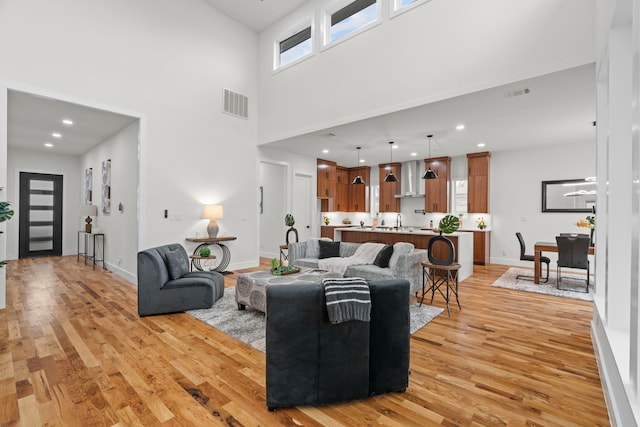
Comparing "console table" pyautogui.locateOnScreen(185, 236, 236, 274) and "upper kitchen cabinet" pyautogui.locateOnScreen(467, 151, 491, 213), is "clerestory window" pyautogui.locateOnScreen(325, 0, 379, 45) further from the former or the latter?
"upper kitchen cabinet" pyautogui.locateOnScreen(467, 151, 491, 213)

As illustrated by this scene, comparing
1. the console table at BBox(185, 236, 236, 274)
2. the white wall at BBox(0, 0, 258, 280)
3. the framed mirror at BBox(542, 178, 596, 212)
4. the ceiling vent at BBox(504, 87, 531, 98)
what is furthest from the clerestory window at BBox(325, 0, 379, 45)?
the framed mirror at BBox(542, 178, 596, 212)

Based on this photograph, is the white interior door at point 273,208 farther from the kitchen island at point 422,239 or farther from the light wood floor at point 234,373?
the light wood floor at point 234,373

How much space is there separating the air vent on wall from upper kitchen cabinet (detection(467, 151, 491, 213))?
5.69 meters

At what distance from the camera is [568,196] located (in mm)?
6457

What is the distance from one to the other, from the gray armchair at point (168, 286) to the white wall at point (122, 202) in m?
1.84

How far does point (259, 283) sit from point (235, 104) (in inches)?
177

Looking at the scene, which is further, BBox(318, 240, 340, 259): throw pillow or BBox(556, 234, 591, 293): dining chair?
BBox(318, 240, 340, 259): throw pillow

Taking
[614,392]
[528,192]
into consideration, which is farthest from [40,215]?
[528,192]

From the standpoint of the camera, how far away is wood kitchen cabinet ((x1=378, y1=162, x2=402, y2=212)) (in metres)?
9.40

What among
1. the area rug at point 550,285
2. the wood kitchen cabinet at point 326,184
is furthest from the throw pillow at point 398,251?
the wood kitchen cabinet at point 326,184

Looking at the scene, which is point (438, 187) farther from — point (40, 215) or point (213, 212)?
point (40, 215)

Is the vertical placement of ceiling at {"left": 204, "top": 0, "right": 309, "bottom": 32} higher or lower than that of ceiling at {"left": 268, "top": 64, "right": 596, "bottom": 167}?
higher

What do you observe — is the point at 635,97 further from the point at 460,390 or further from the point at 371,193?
the point at 371,193

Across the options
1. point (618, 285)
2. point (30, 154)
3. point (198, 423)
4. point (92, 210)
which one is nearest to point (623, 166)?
point (618, 285)
